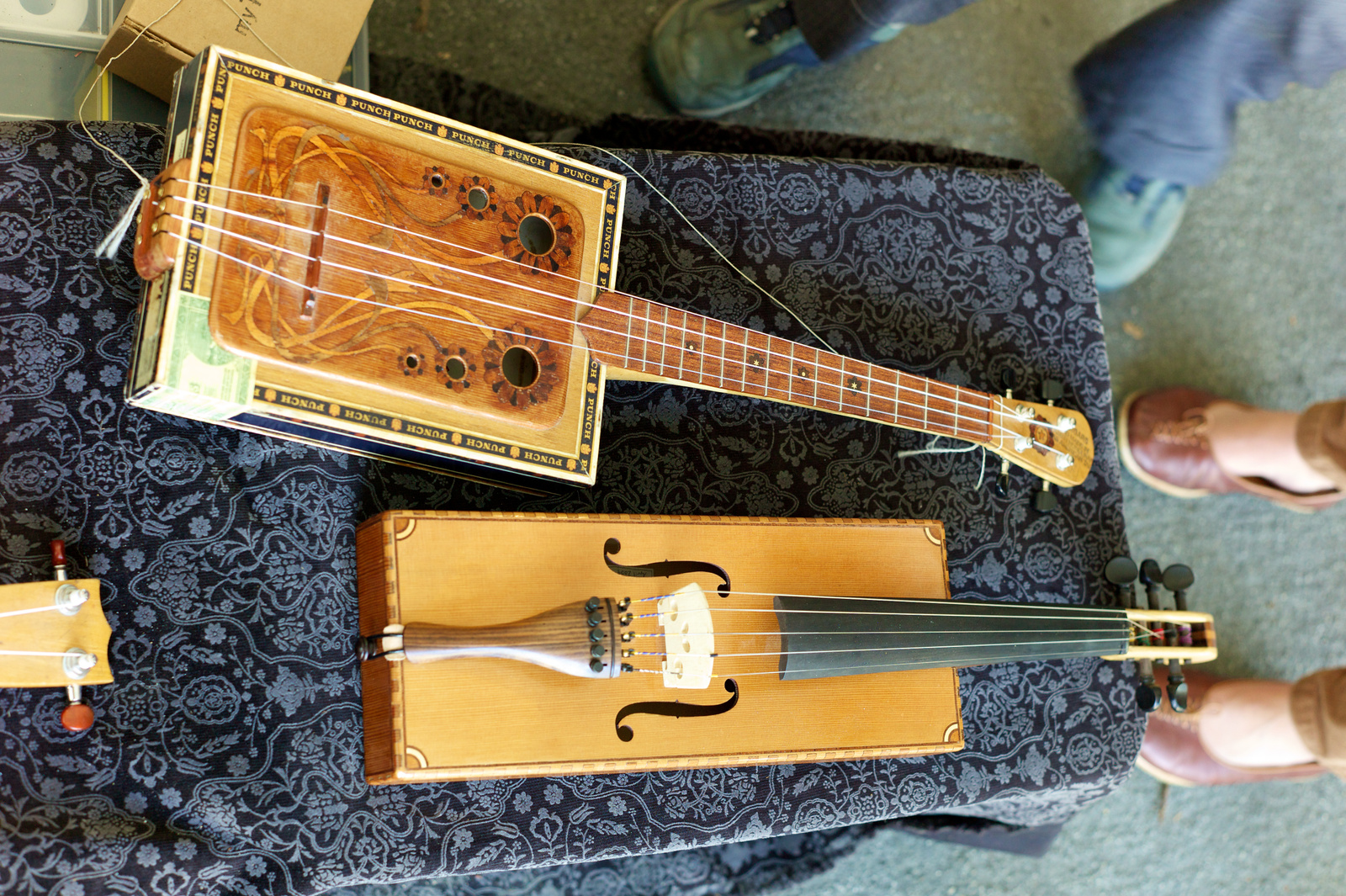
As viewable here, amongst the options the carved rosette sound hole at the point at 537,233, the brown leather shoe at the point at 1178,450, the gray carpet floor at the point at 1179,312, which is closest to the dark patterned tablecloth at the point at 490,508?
the carved rosette sound hole at the point at 537,233

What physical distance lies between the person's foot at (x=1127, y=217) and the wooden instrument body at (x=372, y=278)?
146cm

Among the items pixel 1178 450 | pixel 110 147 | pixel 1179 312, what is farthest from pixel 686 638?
pixel 1179 312

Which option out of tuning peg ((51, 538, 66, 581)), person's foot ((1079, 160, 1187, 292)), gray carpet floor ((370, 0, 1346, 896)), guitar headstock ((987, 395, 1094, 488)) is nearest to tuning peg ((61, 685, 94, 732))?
tuning peg ((51, 538, 66, 581))

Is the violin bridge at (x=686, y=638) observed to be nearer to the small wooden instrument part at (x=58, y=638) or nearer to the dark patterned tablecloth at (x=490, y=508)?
the dark patterned tablecloth at (x=490, y=508)

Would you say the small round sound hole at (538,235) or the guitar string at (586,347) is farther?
the small round sound hole at (538,235)

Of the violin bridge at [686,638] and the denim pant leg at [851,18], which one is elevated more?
the denim pant leg at [851,18]

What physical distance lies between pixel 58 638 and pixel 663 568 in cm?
64

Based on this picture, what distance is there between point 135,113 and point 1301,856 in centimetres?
272

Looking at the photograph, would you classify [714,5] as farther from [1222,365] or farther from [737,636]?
[1222,365]

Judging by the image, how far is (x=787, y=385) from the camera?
1231 mm

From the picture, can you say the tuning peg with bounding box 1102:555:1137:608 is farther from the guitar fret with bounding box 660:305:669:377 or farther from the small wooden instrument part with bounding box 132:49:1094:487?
the guitar fret with bounding box 660:305:669:377

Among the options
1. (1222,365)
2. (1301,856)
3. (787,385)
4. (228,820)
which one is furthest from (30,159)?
(1301,856)

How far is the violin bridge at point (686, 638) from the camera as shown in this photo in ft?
3.60

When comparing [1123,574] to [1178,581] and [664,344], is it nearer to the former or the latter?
[1178,581]
